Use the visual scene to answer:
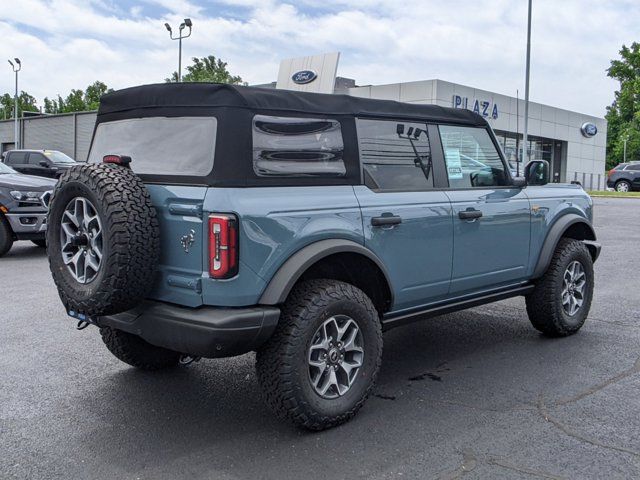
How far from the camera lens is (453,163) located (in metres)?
4.89

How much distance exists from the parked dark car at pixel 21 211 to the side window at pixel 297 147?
734cm

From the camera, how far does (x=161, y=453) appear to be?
11.5 feet

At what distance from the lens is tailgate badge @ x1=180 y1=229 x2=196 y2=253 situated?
3486mm

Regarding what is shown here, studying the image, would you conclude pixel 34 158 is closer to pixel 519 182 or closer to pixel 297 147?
pixel 519 182

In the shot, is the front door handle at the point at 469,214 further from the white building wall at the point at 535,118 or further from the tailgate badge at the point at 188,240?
the white building wall at the point at 535,118

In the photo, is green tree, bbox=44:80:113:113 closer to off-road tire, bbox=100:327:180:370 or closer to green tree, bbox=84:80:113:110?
green tree, bbox=84:80:113:110

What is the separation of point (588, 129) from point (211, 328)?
4948 centimetres

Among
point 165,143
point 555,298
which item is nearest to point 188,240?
point 165,143

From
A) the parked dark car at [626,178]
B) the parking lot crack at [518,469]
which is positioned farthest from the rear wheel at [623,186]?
the parking lot crack at [518,469]

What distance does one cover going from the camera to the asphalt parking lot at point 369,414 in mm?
3361

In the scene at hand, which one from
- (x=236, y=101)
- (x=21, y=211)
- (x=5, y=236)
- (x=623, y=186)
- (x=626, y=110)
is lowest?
(x=5, y=236)

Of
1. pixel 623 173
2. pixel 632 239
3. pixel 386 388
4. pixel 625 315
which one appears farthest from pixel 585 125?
pixel 386 388

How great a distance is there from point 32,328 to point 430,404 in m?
3.74

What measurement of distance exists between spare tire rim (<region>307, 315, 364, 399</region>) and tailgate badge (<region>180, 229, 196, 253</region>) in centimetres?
84
